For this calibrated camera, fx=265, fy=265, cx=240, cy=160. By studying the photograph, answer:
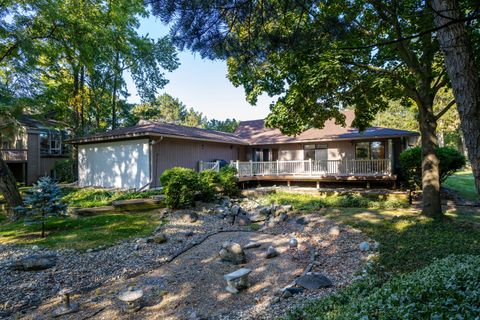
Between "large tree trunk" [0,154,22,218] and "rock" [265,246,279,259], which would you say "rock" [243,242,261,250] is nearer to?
"rock" [265,246,279,259]

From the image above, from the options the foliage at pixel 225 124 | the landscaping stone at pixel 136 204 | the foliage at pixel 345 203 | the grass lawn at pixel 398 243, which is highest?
the foliage at pixel 225 124

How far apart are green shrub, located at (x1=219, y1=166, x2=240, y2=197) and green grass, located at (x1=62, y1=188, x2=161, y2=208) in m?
2.89

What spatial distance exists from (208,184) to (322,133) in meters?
8.71

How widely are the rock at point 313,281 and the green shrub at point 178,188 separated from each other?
6.03 meters

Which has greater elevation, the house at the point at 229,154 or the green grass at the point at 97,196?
the house at the point at 229,154

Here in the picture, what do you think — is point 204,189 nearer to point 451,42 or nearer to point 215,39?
point 215,39

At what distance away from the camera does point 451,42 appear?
268cm

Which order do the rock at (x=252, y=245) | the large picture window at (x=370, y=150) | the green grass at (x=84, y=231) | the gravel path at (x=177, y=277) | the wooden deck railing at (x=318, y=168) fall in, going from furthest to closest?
the large picture window at (x=370, y=150)
the wooden deck railing at (x=318, y=168)
the green grass at (x=84, y=231)
the rock at (x=252, y=245)
the gravel path at (x=177, y=277)

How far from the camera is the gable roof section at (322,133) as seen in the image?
1391cm

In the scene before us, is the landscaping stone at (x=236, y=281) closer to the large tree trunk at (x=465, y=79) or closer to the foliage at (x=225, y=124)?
the large tree trunk at (x=465, y=79)

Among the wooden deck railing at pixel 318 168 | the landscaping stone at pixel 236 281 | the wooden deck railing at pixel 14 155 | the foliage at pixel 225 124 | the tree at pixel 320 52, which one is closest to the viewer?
the tree at pixel 320 52

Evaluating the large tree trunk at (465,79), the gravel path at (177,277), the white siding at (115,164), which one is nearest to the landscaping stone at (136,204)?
the white siding at (115,164)

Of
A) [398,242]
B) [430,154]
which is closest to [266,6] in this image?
[398,242]

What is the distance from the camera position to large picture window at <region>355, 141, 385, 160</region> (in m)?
14.8
